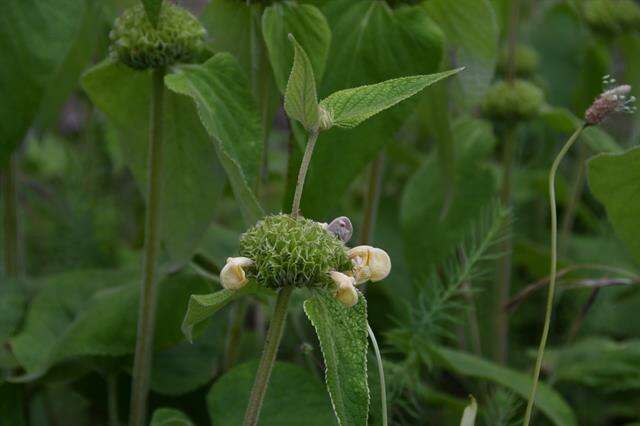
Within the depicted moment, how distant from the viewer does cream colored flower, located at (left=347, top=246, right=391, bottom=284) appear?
1.61 ft

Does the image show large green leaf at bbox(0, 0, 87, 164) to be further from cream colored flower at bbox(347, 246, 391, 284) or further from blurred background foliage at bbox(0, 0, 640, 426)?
cream colored flower at bbox(347, 246, 391, 284)

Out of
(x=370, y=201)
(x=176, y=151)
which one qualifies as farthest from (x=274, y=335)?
(x=370, y=201)

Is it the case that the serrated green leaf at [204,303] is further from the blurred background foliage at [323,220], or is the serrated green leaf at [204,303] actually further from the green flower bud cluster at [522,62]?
the green flower bud cluster at [522,62]

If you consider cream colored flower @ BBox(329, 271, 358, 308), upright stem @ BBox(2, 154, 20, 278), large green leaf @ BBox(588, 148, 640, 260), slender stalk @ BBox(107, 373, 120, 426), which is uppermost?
large green leaf @ BBox(588, 148, 640, 260)

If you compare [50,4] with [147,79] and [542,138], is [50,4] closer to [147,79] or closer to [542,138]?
[147,79]

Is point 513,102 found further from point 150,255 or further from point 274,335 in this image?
point 274,335

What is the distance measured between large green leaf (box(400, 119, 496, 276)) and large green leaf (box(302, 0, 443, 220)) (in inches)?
7.4

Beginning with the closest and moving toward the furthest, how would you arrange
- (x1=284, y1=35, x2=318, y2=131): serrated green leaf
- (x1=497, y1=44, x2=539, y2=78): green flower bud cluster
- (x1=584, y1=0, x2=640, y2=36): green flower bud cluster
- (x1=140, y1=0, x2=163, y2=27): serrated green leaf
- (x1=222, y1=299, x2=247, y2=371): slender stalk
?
(x1=284, y1=35, x2=318, y2=131): serrated green leaf < (x1=140, y1=0, x2=163, y2=27): serrated green leaf < (x1=222, y1=299, x2=247, y2=371): slender stalk < (x1=584, y1=0, x2=640, y2=36): green flower bud cluster < (x1=497, y1=44, x2=539, y2=78): green flower bud cluster

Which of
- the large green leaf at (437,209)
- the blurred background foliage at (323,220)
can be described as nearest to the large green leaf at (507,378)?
the blurred background foliage at (323,220)

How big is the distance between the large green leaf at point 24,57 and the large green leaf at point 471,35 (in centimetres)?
29

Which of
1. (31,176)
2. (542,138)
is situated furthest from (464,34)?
(31,176)

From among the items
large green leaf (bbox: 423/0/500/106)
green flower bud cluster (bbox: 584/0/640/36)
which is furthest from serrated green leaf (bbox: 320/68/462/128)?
green flower bud cluster (bbox: 584/0/640/36)

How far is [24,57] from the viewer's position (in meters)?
0.68

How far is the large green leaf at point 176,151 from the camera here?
0.72 metres
